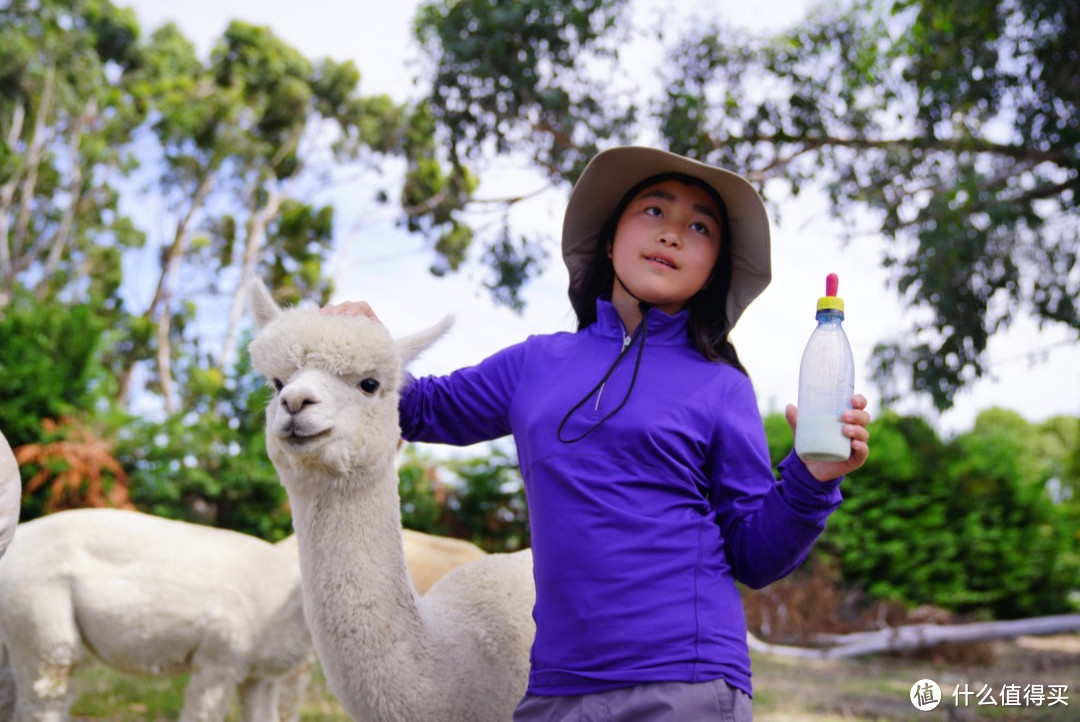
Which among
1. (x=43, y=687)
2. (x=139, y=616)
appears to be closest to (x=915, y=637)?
(x=139, y=616)

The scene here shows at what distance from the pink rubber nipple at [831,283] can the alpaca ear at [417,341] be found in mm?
1186

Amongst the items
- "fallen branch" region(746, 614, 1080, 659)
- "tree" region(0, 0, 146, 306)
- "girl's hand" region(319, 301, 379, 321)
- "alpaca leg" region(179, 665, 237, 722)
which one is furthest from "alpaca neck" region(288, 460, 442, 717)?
"tree" region(0, 0, 146, 306)

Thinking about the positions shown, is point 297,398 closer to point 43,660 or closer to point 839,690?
point 43,660

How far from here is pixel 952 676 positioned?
407 inches

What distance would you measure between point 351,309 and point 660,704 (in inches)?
56.4

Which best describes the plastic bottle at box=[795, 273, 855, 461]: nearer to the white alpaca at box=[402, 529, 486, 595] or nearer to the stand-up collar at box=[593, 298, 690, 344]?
the stand-up collar at box=[593, 298, 690, 344]

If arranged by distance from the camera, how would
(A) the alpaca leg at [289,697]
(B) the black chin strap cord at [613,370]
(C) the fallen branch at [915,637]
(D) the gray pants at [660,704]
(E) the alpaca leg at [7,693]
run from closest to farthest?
(D) the gray pants at [660,704] → (B) the black chin strap cord at [613,370] → (E) the alpaca leg at [7,693] → (A) the alpaca leg at [289,697] → (C) the fallen branch at [915,637]

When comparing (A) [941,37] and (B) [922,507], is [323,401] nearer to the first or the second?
(A) [941,37]

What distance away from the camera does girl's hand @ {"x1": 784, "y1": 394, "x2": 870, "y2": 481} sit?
2.20 meters

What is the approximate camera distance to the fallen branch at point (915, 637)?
9.91 meters

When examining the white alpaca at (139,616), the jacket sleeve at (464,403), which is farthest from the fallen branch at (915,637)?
the jacket sleeve at (464,403)

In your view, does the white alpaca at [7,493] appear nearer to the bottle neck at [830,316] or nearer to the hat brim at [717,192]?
the hat brim at [717,192]

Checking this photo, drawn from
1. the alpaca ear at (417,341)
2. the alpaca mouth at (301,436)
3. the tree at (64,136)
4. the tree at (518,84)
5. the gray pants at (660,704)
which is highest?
the tree at (64,136)

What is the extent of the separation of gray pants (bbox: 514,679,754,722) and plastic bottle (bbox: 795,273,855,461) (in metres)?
0.59
